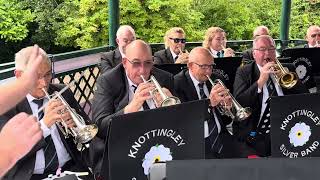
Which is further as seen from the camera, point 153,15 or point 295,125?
point 153,15

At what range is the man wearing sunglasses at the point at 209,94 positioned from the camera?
12.4 ft

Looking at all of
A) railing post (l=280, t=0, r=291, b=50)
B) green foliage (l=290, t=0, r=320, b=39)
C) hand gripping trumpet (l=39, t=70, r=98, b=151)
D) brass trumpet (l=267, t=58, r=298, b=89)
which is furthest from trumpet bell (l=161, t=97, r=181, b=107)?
green foliage (l=290, t=0, r=320, b=39)

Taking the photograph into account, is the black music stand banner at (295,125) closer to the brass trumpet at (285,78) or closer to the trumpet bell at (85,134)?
the brass trumpet at (285,78)

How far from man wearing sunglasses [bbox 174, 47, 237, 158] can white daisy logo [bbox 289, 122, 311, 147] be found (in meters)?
0.68

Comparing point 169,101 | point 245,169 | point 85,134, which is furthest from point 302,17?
point 245,169

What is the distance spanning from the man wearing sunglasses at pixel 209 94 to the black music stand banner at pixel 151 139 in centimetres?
88

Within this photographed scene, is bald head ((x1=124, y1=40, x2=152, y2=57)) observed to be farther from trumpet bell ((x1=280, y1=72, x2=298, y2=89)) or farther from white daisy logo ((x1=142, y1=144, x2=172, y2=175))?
trumpet bell ((x1=280, y1=72, x2=298, y2=89))

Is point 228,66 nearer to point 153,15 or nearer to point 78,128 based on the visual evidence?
point 78,128

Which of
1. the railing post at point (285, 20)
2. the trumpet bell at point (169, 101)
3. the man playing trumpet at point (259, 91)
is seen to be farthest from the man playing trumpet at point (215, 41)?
the trumpet bell at point (169, 101)

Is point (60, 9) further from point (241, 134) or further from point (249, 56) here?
point (241, 134)

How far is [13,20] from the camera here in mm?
20578

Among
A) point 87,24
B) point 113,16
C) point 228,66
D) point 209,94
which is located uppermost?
point 113,16

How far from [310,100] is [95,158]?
1579 millimetres

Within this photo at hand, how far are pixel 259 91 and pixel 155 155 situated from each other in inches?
71.4
